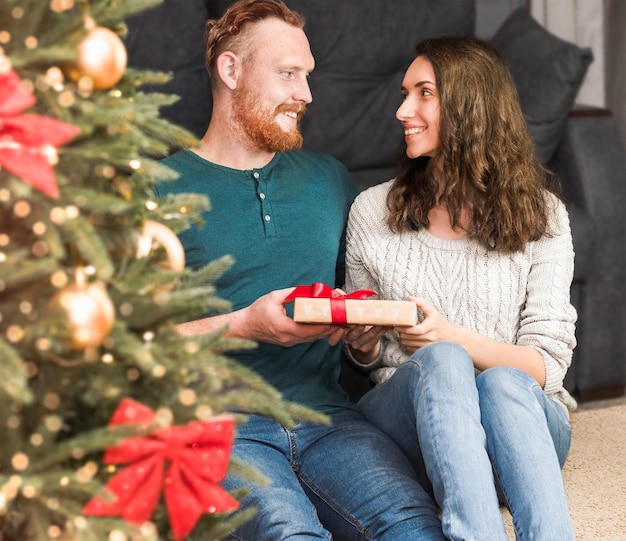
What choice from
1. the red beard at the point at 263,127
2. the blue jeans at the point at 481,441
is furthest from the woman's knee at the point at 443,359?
the red beard at the point at 263,127

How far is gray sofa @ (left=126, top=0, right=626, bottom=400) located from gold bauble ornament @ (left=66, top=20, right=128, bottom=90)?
1.43m

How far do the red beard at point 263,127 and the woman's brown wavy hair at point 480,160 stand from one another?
0.80ft

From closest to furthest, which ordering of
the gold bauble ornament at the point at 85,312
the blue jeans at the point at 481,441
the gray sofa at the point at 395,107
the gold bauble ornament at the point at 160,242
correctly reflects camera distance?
the gold bauble ornament at the point at 85,312 < the gold bauble ornament at the point at 160,242 < the blue jeans at the point at 481,441 < the gray sofa at the point at 395,107

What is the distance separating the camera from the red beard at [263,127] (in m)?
1.73

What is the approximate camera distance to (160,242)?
1006 millimetres

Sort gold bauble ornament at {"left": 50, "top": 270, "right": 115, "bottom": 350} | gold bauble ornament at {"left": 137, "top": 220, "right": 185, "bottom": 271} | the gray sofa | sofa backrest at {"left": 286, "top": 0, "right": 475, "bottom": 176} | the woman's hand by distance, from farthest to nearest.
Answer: sofa backrest at {"left": 286, "top": 0, "right": 475, "bottom": 176}, the gray sofa, the woman's hand, gold bauble ornament at {"left": 137, "top": 220, "right": 185, "bottom": 271}, gold bauble ornament at {"left": 50, "top": 270, "right": 115, "bottom": 350}

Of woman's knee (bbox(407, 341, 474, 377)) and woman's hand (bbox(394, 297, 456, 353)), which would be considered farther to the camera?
woman's hand (bbox(394, 297, 456, 353))

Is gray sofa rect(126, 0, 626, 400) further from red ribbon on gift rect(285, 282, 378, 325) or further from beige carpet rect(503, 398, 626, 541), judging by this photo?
red ribbon on gift rect(285, 282, 378, 325)

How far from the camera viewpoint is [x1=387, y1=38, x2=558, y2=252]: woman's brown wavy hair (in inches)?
66.2

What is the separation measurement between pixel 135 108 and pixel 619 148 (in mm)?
1776

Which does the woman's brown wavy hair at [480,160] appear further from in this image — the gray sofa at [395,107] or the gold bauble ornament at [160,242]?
the gold bauble ornament at [160,242]

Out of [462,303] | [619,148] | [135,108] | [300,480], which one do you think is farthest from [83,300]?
[619,148]

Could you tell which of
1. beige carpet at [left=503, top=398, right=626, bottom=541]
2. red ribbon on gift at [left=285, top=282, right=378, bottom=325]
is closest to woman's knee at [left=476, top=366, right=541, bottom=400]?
red ribbon on gift at [left=285, top=282, right=378, bottom=325]

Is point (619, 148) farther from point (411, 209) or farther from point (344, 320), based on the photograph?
point (344, 320)
